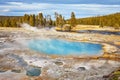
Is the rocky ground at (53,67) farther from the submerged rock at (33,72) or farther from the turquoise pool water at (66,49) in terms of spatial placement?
the turquoise pool water at (66,49)

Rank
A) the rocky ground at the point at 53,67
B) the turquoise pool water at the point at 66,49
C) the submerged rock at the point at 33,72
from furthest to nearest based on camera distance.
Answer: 1. the turquoise pool water at the point at 66,49
2. the submerged rock at the point at 33,72
3. the rocky ground at the point at 53,67

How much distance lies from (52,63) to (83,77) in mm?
7352

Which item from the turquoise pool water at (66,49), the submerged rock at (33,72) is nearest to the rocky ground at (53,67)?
the submerged rock at (33,72)

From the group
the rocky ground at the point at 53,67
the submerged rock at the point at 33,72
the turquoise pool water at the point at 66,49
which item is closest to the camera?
the rocky ground at the point at 53,67

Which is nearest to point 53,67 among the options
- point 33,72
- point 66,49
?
point 33,72

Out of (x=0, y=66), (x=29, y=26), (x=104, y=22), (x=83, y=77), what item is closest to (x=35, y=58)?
(x=0, y=66)

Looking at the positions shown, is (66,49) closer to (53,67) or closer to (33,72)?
(53,67)

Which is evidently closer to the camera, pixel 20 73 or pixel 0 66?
pixel 20 73

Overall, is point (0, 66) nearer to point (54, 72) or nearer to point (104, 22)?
point (54, 72)

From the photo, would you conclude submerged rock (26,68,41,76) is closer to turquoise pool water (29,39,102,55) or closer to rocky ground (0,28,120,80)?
rocky ground (0,28,120,80)

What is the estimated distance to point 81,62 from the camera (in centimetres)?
3488

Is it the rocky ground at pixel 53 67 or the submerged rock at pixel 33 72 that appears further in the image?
the submerged rock at pixel 33 72

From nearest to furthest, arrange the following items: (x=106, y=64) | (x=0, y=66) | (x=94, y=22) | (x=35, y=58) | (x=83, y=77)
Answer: (x=83, y=77) → (x=0, y=66) → (x=106, y=64) → (x=35, y=58) → (x=94, y=22)

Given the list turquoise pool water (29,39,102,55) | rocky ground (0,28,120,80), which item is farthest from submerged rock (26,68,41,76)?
turquoise pool water (29,39,102,55)
